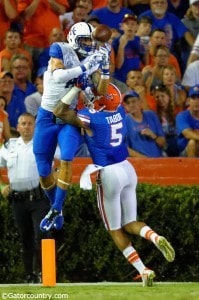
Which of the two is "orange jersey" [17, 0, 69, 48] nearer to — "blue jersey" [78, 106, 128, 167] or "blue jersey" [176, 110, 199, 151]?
"blue jersey" [176, 110, 199, 151]

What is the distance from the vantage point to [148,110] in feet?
66.8

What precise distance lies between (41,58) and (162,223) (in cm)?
426

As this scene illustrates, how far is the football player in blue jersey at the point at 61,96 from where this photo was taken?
15.5m

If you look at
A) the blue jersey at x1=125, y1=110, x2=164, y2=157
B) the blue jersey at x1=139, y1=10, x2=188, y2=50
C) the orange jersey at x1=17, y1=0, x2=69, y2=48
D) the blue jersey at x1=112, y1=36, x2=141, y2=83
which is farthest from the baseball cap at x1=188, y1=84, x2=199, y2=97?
the orange jersey at x1=17, y1=0, x2=69, y2=48

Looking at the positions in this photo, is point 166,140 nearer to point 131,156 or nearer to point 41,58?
point 131,156

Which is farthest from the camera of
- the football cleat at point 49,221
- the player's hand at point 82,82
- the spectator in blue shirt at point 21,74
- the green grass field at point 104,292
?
the spectator in blue shirt at point 21,74

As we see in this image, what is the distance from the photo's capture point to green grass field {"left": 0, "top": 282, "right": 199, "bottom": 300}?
13.5m

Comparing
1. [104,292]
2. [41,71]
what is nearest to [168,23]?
[41,71]

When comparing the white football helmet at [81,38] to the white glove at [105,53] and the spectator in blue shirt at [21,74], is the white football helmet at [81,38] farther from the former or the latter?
the spectator in blue shirt at [21,74]

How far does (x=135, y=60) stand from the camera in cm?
2156

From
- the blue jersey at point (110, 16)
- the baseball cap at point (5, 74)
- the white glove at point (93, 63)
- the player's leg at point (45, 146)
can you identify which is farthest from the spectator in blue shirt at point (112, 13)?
the white glove at point (93, 63)

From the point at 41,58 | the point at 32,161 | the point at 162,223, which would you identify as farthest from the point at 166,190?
the point at 41,58

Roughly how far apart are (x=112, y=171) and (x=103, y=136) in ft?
1.29

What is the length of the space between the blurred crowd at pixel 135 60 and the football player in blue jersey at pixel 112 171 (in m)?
3.67
